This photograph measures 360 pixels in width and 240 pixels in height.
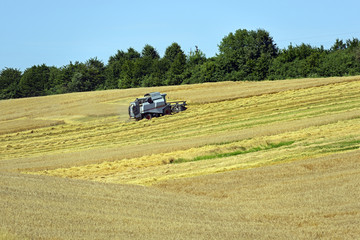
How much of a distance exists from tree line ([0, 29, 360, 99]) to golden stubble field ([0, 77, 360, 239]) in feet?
95.8

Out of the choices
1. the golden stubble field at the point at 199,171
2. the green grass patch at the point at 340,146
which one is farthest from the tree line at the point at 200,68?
the green grass patch at the point at 340,146

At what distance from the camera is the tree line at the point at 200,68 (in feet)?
247

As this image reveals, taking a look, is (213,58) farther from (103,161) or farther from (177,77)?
(103,161)

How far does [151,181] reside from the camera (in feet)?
61.6

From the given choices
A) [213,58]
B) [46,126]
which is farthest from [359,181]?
[213,58]

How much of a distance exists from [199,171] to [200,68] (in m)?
70.2

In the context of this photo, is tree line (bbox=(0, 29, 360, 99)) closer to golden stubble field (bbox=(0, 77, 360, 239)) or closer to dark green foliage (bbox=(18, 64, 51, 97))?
dark green foliage (bbox=(18, 64, 51, 97))

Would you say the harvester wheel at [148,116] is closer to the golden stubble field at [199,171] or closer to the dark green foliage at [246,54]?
the golden stubble field at [199,171]

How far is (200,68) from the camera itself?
89.5 m

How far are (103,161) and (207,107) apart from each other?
20.0 metres

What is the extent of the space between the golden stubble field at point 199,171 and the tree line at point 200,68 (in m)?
29.2

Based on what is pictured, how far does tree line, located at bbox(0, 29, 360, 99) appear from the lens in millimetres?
75375

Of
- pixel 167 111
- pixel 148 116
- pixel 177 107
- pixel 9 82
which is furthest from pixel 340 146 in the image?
pixel 9 82

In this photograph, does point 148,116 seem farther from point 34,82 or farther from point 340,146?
point 34,82
